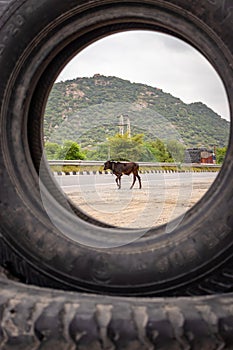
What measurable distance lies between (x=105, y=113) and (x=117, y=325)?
5.90 ft

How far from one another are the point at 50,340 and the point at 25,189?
2.25ft

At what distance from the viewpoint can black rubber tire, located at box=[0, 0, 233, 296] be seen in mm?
1343

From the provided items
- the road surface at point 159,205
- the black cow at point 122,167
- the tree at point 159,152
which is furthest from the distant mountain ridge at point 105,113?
the black cow at point 122,167

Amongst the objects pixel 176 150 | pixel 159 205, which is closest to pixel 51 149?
pixel 176 150

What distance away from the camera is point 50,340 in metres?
0.98

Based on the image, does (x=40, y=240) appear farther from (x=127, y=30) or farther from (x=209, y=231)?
(x=127, y=30)

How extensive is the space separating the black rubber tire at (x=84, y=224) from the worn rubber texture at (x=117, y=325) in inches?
11.1

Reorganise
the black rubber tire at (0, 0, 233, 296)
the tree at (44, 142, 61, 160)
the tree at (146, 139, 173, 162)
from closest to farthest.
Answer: the black rubber tire at (0, 0, 233, 296) < the tree at (44, 142, 61, 160) < the tree at (146, 139, 173, 162)

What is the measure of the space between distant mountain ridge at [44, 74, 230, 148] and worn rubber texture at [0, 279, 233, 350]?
3.40 ft

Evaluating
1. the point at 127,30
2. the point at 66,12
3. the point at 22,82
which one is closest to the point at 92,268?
the point at 22,82

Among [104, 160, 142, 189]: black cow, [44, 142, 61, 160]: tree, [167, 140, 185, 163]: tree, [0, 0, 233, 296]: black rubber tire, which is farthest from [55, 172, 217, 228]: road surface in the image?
[104, 160, 142, 189]: black cow

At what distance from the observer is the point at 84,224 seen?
5.57 feet

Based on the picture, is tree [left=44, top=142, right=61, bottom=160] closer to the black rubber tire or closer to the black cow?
the black rubber tire

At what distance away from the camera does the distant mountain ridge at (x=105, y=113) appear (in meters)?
2.36
